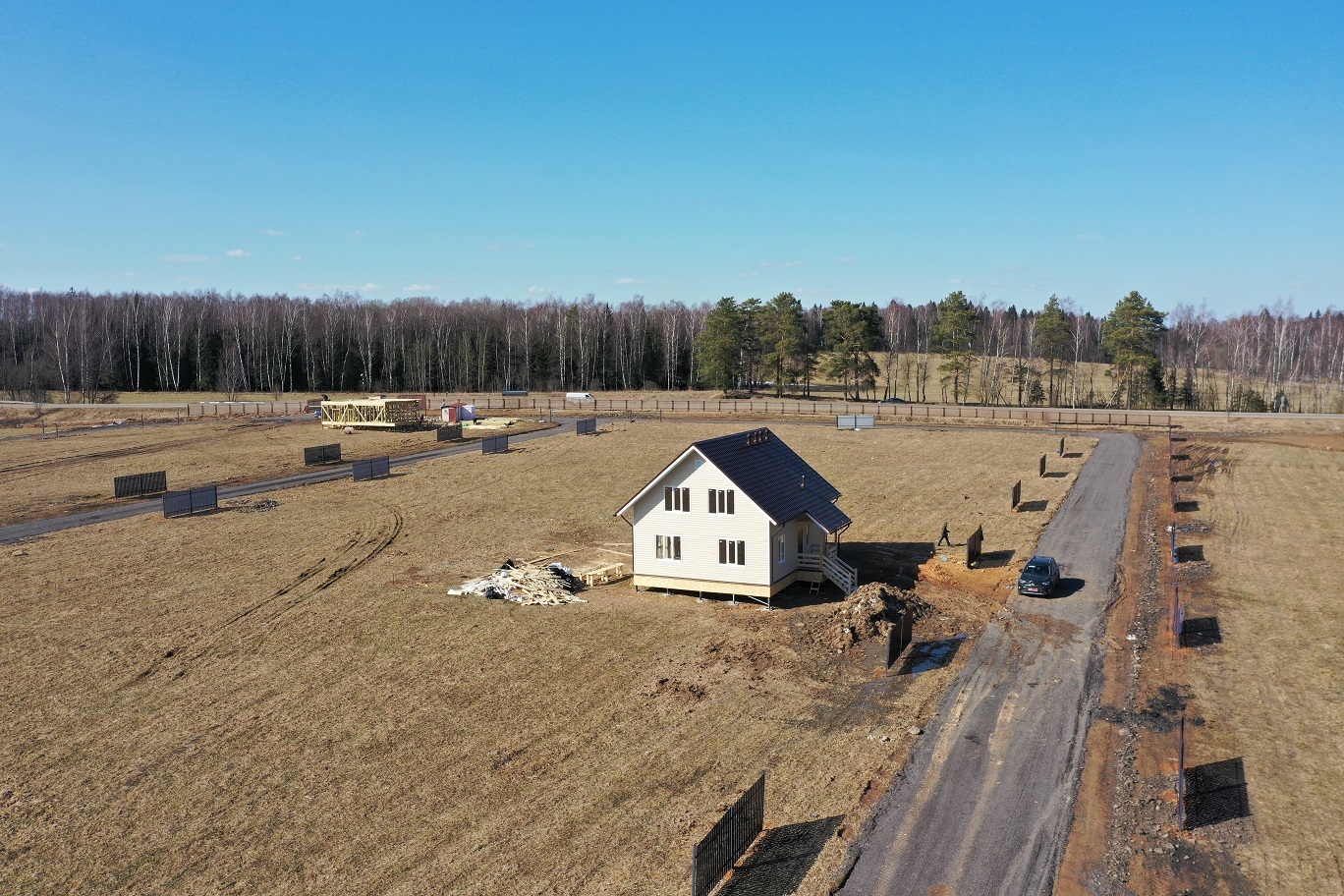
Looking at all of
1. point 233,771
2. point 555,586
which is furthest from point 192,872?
point 555,586

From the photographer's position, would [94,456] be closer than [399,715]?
No

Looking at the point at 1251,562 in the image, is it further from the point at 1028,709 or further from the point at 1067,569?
the point at 1028,709

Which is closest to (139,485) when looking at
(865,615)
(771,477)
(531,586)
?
(531,586)

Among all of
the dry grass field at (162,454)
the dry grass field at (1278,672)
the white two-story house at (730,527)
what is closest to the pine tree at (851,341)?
the dry grass field at (162,454)

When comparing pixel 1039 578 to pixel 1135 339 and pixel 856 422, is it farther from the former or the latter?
pixel 1135 339

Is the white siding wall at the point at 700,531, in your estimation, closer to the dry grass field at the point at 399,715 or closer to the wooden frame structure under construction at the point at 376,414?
the dry grass field at the point at 399,715

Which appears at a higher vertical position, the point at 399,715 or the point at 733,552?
the point at 733,552

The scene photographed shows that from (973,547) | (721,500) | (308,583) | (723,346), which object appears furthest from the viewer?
(723,346)
